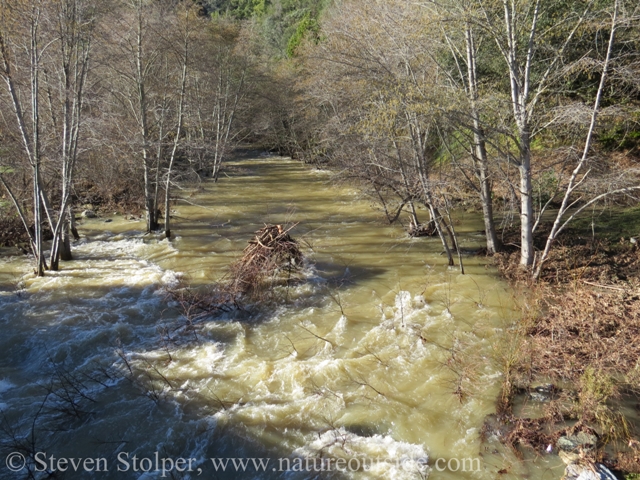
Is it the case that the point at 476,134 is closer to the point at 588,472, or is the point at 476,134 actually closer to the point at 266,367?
the point at 266,367

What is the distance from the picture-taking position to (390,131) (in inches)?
388

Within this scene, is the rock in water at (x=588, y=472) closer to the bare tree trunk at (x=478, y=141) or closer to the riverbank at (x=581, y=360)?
the riverbank at (x=581, y=360)

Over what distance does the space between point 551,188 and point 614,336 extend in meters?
6.00

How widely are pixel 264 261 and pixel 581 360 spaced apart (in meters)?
6.22

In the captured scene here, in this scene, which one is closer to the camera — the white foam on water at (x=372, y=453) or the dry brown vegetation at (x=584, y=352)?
the white foam on water at (x=372, y=453)

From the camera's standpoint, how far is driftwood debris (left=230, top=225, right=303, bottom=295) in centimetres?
934

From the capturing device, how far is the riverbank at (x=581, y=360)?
4898 mm

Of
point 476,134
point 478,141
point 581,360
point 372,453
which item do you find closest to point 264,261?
point 372,453

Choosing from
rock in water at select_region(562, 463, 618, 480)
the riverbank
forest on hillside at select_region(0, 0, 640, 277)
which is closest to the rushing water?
rock in water at select_region(562, 463, 618, 480)

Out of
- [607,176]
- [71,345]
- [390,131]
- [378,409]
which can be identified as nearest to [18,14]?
[71,345]

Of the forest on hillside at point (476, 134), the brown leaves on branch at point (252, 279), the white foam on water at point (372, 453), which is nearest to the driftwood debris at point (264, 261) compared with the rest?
the brown leaves on branch at point (252, 279)

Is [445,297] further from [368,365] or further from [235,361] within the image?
[235,361]

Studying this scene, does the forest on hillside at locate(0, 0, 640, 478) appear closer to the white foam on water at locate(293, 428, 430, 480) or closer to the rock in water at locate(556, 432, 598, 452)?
the rock in water at locate(556, 432, 598, 452)

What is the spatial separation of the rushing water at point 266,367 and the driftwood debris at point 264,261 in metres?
0.70
